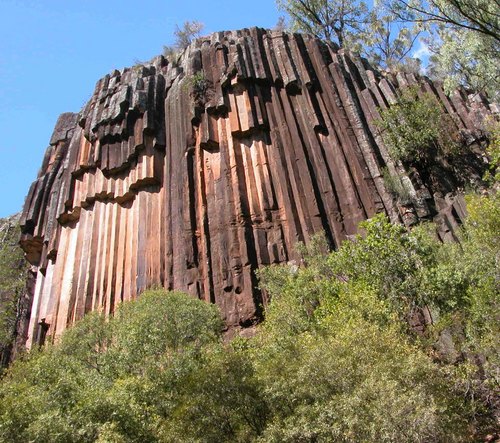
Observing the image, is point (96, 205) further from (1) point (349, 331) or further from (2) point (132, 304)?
(1) point (349, 331)

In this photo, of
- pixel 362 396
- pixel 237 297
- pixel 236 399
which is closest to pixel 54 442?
pixel 236 399

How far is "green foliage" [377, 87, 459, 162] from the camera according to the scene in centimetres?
2400

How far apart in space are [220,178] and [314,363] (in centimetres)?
1372

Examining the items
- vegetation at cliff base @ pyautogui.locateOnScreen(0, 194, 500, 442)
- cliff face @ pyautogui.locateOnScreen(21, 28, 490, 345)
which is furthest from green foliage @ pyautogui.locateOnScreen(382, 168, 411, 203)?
vegetation at cliff base @ pyautogui.locateOnScreen(0, 194, 500, 442)

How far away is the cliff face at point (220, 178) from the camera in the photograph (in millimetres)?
21812

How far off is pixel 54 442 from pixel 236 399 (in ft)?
12.2

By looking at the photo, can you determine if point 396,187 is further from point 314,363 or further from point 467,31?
point 314,363

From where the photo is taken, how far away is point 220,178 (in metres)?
24.0

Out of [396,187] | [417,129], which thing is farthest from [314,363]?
[417,129]

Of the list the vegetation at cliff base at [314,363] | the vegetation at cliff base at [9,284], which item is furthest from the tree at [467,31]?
the vegetation at cliff base at [9,284]

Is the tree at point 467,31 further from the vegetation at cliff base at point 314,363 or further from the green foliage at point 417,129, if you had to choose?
the vegetation at cliff base at point 314,363

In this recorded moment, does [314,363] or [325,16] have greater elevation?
[325,16]

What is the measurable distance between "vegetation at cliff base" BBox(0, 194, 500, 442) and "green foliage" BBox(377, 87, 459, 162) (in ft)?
21.2

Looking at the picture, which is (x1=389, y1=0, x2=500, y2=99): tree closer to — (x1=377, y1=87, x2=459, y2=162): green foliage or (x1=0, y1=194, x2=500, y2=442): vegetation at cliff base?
(x1=377, y1=87, x2=459, y2=162): green foliage
